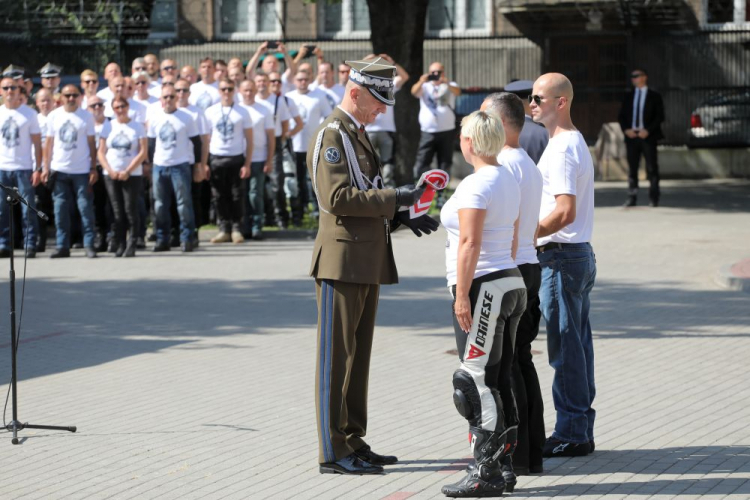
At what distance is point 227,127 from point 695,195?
9862 millimetres

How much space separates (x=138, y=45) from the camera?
95.8 feet

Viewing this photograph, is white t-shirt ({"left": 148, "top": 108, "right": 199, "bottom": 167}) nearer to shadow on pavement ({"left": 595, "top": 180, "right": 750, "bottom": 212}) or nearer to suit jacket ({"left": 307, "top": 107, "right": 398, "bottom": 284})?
shadow on pavement ({"left": 595, "top": 180, "right": 750, "bottom": 212})

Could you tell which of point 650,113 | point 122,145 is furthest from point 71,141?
point 650,113

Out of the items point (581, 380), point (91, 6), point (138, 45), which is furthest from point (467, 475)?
point (91, 6)

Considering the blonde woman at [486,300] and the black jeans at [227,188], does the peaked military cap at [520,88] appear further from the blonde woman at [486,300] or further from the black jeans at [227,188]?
the black jeans at [227,188]

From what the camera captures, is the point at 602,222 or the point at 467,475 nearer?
the point at 467,475

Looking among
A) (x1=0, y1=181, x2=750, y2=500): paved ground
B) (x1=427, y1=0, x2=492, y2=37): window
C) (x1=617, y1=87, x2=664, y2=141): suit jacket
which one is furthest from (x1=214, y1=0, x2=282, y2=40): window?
(x1=0, y1=181, x2=750, y2=500): paved ground

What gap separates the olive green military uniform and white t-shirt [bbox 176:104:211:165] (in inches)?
381

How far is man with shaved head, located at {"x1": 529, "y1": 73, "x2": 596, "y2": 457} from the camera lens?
660 cm

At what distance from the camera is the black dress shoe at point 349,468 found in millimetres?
6395

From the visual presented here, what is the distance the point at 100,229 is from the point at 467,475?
11.2m

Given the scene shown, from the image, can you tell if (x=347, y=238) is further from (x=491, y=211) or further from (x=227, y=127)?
(x=227, y=127)

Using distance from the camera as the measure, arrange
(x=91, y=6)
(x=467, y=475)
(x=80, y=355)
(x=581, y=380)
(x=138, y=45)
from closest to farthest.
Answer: (x=467, y=475)
(x=581, y=380)
(x=80, y=355)
(x=138, y=45)
(x=91, y=6)

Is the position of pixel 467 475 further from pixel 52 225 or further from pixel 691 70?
pixel 691 70
